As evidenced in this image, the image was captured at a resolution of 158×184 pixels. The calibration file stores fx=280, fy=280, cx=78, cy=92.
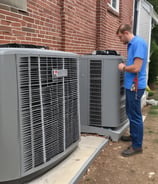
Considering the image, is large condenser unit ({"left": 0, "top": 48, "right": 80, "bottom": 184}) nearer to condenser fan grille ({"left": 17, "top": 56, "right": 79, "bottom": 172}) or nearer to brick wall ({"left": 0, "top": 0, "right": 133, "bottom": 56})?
condenser fan grille ({"left": 17, "top": 56, "right": 79, "bottom": 172})

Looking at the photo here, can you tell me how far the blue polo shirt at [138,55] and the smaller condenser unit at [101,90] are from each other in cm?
50

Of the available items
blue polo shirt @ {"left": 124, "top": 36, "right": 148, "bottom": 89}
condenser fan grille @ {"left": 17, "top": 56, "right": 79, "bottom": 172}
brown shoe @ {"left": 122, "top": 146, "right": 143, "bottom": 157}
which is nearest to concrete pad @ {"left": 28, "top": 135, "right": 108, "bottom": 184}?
condenser fan grille @ {"left": 17, "top": 56, "right": 79, "bottom": 172}

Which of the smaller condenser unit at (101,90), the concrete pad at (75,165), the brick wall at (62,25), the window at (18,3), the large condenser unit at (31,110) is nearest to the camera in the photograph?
the large condenser unit at (31,110)

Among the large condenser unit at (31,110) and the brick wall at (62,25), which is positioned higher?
the brick wall at (62,25)

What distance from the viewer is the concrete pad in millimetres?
3172

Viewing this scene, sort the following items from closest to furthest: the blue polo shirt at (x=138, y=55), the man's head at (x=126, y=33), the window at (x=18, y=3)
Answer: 1. the window at (x=18, y=3)
2. the blue polo shirt at (x=138, y=55)
3. the man's head at (x=126, y=33)

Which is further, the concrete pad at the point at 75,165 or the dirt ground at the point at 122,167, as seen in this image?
the dirt ground at the point at 122,167

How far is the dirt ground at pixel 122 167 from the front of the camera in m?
3.61

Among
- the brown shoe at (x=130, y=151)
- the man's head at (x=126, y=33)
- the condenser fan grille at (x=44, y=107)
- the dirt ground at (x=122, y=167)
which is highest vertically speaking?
the man's head at (x=126, y=33)

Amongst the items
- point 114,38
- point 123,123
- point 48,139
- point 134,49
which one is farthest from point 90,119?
point 114,38

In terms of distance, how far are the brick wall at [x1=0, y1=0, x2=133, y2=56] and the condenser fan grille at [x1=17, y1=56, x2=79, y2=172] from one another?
2.96 feet

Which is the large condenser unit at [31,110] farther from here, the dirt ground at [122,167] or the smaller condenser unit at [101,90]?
the smaller condenser unit at [101,90]

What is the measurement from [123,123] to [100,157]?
1.23 m

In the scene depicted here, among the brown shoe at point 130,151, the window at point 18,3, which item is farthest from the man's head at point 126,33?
the brown shoe at point 130,151
